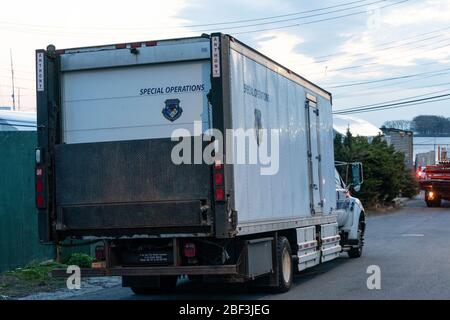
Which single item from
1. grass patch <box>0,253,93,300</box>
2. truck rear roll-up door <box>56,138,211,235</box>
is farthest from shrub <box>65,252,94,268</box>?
truck rear roll-up door <box>56,138,211,235</box>

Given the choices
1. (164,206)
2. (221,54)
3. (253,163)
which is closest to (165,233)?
(164,206)

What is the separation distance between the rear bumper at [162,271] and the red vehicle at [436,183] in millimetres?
26799

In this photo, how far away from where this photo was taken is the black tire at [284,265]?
36.4ft

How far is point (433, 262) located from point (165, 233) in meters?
7.25

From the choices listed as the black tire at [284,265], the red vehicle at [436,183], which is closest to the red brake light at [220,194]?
the black tire at [284,265]

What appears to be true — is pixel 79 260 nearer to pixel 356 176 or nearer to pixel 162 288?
pixel 162 288

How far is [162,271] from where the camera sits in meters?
9.66

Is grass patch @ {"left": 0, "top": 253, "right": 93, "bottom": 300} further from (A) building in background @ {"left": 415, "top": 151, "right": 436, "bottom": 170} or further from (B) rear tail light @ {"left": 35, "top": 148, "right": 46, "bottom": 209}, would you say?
(A) building in background @ {"left": 415, "top": 151, "right": 436, "bottom": 170}

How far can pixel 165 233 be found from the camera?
31.5ft

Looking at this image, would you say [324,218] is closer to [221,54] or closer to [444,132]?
[221,54]

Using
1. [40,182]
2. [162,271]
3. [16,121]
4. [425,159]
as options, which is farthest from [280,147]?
[425,159]

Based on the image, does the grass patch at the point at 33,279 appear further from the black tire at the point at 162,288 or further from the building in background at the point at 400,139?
the building in background at the point at 400,139

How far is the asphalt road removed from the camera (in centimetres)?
1098

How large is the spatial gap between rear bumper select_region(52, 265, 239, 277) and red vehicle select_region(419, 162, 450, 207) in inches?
1055
